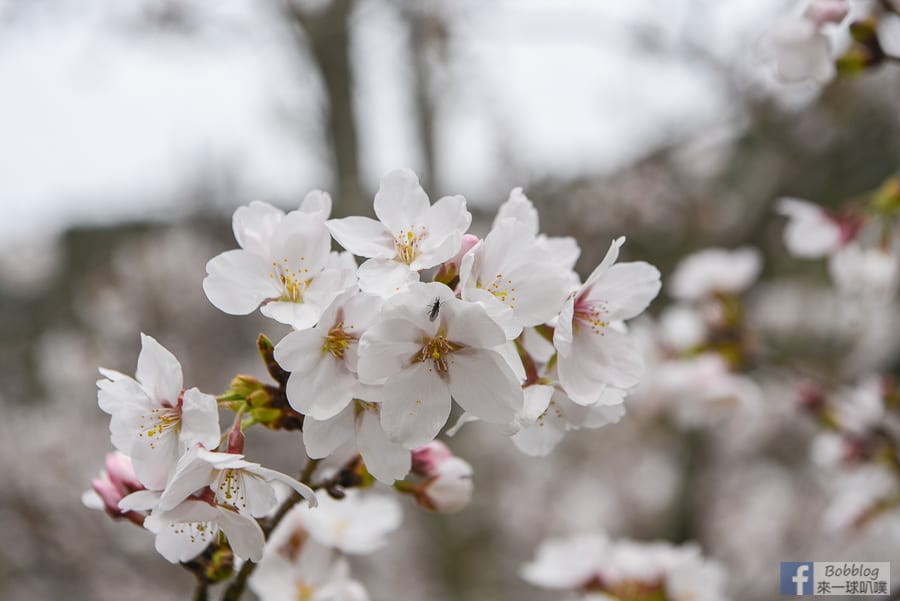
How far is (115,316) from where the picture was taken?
3965 millimetres

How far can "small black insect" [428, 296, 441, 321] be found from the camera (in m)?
0.56

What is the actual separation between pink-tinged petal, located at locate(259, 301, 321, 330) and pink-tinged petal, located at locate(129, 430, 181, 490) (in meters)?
0.14

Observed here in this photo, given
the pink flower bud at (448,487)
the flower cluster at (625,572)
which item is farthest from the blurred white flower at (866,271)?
the pink flower bud at (448,487)

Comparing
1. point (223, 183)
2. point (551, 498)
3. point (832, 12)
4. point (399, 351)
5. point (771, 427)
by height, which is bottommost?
point (399, 351)

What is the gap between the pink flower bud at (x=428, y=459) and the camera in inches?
29.9

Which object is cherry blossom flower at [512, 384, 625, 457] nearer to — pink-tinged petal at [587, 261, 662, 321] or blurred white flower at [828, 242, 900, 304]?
pink-tinged petal at [587, 261, 662, 321]

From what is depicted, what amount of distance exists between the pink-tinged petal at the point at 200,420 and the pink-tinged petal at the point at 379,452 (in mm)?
117

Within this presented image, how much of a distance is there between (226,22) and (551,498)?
3.37 m

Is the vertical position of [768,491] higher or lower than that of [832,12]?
higher

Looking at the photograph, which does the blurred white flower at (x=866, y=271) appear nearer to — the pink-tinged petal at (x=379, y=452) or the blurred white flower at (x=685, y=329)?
the blurred white flower at (x=685, y=329)

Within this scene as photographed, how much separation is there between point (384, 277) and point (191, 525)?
28 centimetres

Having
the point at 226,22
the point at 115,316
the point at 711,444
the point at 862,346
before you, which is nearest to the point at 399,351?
the point at 711,444

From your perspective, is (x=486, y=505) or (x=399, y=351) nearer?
(x=399, y=351)

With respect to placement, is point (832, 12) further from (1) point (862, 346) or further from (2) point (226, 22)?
(1) point (862, 346)
